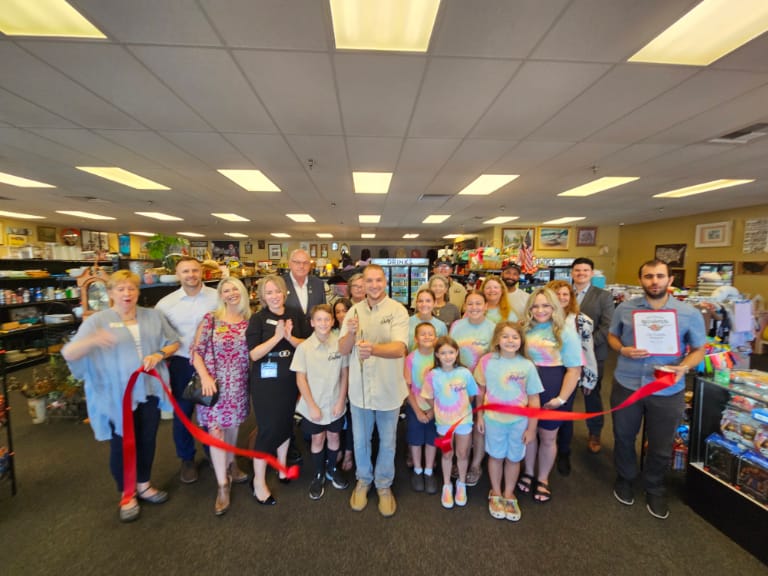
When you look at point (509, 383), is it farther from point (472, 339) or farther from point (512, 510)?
point (512, 510)

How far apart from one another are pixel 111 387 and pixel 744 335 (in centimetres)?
665

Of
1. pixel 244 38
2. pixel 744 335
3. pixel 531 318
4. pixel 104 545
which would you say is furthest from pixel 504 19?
pixel 744 335

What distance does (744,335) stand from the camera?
11.8 ft

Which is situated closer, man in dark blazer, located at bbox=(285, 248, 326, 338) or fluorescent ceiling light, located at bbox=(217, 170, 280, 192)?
man in dark blazer, located at bbox=(285, 248, 326, 338)

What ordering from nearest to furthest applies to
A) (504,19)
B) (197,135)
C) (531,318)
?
(504,19) → (531,318) → (197,135)

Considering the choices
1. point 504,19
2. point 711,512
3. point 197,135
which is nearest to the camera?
point 504,19

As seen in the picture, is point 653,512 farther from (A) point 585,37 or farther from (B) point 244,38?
(B) point 244,38

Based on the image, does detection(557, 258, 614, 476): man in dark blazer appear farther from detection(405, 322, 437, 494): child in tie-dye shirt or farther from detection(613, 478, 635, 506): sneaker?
detection(405, 322, 437, 494): child in tie-dye shirt

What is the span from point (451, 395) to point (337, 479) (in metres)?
1.24

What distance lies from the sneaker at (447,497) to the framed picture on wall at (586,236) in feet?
37.2

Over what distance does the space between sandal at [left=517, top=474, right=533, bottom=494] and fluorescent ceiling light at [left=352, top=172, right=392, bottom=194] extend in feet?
13.8

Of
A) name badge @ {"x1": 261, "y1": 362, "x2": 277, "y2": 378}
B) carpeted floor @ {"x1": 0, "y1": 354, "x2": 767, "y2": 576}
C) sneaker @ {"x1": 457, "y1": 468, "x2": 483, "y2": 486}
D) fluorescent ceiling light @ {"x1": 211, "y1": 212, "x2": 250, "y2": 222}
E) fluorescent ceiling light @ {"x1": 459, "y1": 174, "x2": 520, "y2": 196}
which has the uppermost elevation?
fluorescent ceiling light @ {"x1": 459, "y1": 174, "x2": 520, "y2": 196}

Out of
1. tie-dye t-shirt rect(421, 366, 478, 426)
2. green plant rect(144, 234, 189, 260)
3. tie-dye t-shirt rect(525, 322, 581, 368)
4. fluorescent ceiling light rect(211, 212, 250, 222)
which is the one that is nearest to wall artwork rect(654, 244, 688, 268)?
tie-dye t-shirt rect(525, 322, 581, 368)

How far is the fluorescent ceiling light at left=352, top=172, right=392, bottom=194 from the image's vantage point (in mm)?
4621
